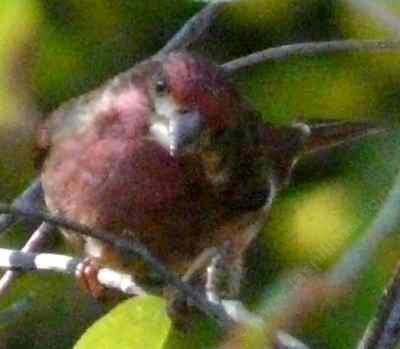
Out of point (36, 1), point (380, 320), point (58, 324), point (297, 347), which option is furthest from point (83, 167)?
point (380, 320)

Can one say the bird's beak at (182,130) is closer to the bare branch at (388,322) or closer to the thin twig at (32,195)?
the thin twig at (32,195)

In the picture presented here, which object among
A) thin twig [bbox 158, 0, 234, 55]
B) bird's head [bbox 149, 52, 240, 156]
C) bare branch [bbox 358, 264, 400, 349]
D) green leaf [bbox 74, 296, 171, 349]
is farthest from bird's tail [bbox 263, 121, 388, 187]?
bare branch [bbox 358, 264, 400, 349]

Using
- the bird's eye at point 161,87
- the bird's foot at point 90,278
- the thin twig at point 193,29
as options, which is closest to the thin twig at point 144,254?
the bird's eye at point 161,87

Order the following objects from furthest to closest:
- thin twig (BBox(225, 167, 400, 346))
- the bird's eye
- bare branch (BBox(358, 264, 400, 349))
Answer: the bird's eye < bare branch (BBox(358, 264, 400, 349)) < thin twig (BBox(225, 167, 400, 346))

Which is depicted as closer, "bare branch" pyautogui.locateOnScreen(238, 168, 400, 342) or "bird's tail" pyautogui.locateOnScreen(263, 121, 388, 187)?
"bare branch" pyautogui.locateOnScreen(238, 168, 400, 342)

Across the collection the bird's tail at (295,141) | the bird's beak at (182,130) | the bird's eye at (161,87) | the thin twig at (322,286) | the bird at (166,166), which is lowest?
the bird's tail at (295,141)

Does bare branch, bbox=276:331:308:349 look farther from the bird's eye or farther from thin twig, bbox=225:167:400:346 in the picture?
the bird's eye

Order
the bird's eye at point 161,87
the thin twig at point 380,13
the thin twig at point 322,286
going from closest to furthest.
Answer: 1. the thin twig at point 322,286
2. the thin twig at point 380,13
3. the bird's eye at point 161,87
